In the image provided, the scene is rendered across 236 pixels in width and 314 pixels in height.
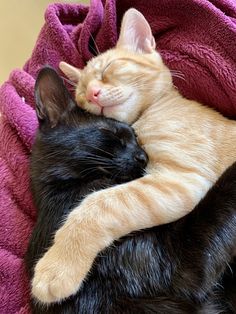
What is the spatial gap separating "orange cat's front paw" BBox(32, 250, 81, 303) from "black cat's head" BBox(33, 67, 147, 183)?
212mm

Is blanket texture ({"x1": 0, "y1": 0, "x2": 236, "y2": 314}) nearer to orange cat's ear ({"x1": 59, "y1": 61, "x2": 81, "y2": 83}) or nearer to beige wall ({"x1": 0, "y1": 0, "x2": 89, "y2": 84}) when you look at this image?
orange cat's ear ({"x1": 59, "y1": 61, "x2": 81, "y2": 83})

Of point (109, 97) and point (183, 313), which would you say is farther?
point (109, 97)

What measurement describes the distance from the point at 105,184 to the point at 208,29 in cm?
45

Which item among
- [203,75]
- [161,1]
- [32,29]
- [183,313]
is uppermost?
[161,1]

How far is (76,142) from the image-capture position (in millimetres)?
1050

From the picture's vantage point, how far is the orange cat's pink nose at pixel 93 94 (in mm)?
1150

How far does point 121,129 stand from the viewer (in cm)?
109

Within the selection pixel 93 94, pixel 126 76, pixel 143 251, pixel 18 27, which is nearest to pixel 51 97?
pixel 93 94

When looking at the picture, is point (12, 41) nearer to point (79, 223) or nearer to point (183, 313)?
point (79, 223)

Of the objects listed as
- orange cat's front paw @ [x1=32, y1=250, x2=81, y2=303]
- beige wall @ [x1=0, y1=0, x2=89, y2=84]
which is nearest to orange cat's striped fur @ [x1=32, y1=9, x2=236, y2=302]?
orange cat's front paw @ [x1=32, y1=250, x2=81, y2=303]

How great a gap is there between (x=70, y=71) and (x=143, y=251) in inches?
23.0

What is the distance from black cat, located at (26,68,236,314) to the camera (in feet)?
2.86

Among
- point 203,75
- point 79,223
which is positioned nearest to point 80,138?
point 79,223

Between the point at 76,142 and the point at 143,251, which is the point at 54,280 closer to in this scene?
the point at 143,251
